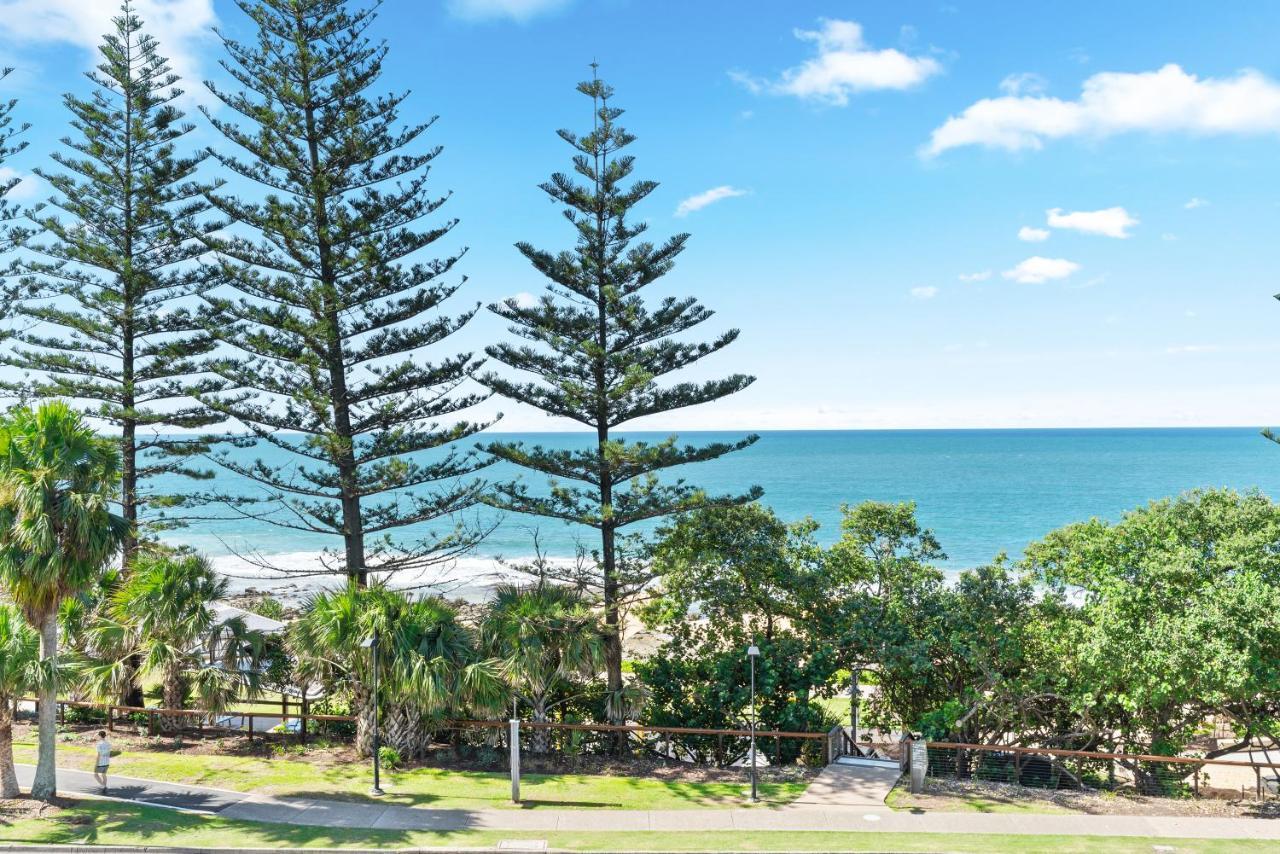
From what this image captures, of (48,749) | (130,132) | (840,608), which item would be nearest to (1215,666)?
(840,608)

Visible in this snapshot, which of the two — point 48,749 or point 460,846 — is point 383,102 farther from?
point 460,846

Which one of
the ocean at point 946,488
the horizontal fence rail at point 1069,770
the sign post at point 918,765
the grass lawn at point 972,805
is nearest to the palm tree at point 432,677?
the ocean at point 946,488

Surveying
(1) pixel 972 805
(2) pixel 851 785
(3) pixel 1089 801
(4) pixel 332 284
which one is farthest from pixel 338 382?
(3) pixel 1089 801

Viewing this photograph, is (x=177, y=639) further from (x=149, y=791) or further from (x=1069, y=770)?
(x=1069, y=770)

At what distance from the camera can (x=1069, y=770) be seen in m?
14.0

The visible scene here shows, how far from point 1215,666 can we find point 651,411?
1008cm

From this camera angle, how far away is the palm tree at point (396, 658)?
12.8 m

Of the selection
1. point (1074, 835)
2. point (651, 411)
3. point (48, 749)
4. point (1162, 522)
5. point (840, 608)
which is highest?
point (651, 411)

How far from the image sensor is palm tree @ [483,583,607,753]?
13391mm

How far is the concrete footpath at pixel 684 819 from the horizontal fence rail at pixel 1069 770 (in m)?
1.48

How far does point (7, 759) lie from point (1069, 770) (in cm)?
1565

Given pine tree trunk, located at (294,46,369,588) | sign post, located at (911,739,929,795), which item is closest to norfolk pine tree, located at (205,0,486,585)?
pine tree trunk, located at (294,46,369,588)

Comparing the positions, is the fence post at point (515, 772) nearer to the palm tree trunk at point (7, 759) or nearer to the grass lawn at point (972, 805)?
the grass lawn at point (972, 805)

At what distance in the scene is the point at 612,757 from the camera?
14.2m
